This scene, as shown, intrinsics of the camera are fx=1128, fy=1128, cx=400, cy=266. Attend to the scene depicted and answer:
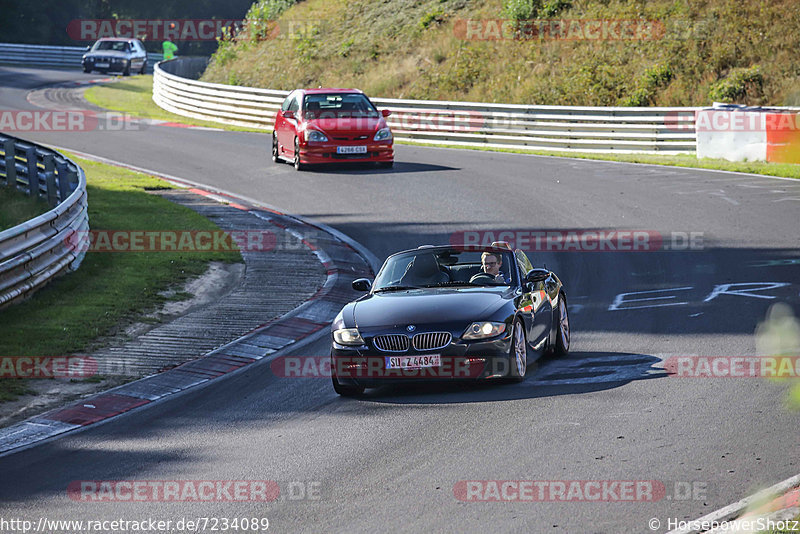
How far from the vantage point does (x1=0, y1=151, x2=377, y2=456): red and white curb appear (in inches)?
366

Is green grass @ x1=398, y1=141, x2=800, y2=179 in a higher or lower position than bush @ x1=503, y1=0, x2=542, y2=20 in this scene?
lower

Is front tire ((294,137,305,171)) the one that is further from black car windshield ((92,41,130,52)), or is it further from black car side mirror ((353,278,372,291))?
black car windshield ((92,41,130,52))

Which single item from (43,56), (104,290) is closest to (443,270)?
(104,290)

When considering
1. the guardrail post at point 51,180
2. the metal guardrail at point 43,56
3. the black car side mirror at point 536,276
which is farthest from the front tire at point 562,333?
the metal guardrail at point 43,56

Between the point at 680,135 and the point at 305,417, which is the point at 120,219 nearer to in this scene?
the point at 305,417

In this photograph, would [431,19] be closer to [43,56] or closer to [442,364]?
[43,56]

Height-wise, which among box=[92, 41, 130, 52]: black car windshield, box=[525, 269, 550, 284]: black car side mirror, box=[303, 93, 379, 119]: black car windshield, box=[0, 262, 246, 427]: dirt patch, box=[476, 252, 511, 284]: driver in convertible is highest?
box=[92, 41, 130, 52]: black car windshield

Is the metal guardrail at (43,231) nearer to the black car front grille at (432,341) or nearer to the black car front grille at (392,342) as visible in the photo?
the black car front grille at (392,342)

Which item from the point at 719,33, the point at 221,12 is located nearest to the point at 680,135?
the point at 719,33

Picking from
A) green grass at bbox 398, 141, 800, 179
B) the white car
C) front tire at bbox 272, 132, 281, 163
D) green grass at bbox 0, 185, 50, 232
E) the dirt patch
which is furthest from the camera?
the white car

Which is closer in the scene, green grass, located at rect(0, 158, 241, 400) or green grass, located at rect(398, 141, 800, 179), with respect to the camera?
green grass, located at rect(0, 158, 241, 400)

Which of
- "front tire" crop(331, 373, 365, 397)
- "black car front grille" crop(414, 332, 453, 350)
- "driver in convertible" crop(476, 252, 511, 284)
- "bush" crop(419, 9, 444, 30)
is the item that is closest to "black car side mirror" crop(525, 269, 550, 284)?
"driver in convertible" crop(476, 252, 511, 284)

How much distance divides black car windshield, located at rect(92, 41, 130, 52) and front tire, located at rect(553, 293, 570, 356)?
47998mm

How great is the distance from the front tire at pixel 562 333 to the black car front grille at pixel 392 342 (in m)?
2.06
